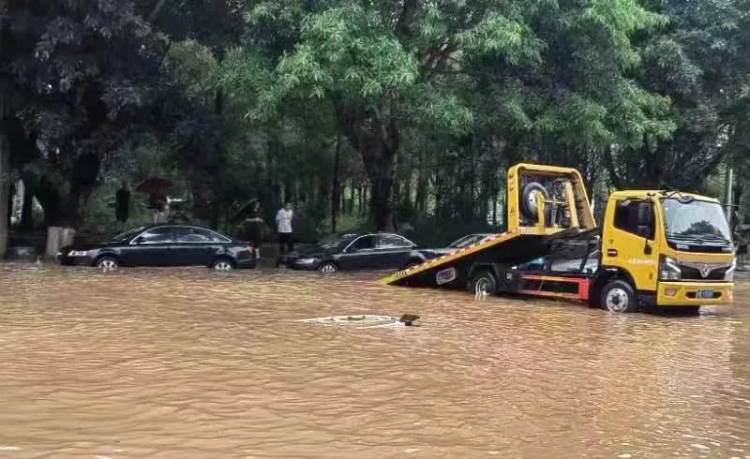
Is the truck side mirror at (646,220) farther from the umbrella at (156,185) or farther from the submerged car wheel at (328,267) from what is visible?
the umbrella at (156,185)

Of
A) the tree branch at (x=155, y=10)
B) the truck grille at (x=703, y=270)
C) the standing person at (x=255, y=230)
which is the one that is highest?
the tree branch at (x=155, y=10)

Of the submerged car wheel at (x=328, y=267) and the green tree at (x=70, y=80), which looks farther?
the submerged car wheel at (x=328, y=267)

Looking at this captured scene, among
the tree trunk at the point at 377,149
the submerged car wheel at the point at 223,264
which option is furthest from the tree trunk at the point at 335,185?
the submerged car wheel at the point at 223,264

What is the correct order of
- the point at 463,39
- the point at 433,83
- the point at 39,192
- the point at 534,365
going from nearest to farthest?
1. the point at 534,365
2. the point at 463,39
3. the point at 433,83
4. the point at 39,192

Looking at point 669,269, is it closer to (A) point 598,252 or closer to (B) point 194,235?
(A) point 598,252

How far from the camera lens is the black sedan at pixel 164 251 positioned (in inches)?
830

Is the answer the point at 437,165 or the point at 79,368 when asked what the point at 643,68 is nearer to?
the point at 437,165

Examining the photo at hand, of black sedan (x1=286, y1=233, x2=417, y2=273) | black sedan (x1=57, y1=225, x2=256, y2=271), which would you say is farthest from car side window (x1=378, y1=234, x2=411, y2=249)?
black sedan (x1=57, y1=225, x2=256, y2=271)

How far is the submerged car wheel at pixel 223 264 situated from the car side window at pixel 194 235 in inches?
20.9

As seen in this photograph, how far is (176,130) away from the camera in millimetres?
24125

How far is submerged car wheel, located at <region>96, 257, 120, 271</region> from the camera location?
2097 cm

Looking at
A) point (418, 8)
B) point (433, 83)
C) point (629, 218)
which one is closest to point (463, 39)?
point (418, 8)

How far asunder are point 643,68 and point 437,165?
8.98 m

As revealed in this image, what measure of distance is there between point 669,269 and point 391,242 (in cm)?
1032
